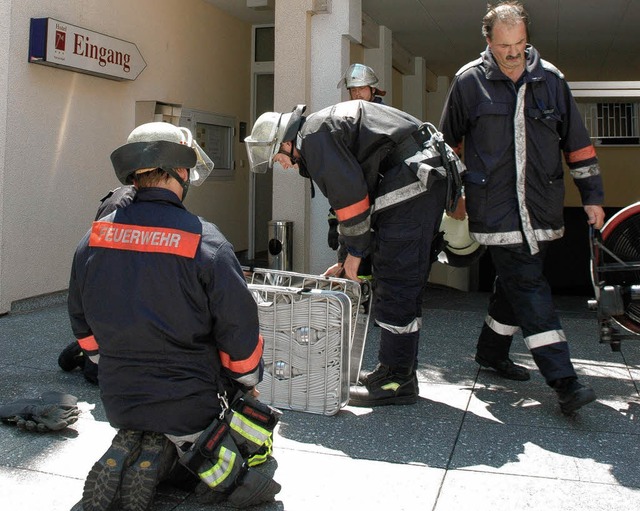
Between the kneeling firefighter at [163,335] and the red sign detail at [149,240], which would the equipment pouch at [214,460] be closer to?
the kneeling firefighter at [163,335]

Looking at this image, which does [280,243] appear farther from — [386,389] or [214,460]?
[214,460]

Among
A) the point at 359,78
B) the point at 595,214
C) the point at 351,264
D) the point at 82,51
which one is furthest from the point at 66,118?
the point at 595,214

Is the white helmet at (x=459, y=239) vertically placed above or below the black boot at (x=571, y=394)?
above

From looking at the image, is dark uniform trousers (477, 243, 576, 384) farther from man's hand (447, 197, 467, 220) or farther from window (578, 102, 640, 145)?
window (578, 102, 640, 145)

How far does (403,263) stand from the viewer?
4.23 m

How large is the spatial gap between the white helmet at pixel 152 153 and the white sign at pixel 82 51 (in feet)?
13.4

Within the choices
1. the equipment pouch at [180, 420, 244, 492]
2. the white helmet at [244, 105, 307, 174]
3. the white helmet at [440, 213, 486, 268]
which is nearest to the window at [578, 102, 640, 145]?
the white helmet at [440, 213, 486, 268]

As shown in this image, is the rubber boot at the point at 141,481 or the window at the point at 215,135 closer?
the rubber boot at the point at 141,481

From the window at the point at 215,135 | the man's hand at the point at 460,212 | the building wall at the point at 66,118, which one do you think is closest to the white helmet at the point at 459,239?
the man's hand at the point at 460,212

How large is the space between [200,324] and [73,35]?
4876 millimetres

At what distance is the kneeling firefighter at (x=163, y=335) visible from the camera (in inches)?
119

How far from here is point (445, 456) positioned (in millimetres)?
3703

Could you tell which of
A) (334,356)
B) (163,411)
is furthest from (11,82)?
(163,411)

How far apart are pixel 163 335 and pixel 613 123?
12.2 metres
